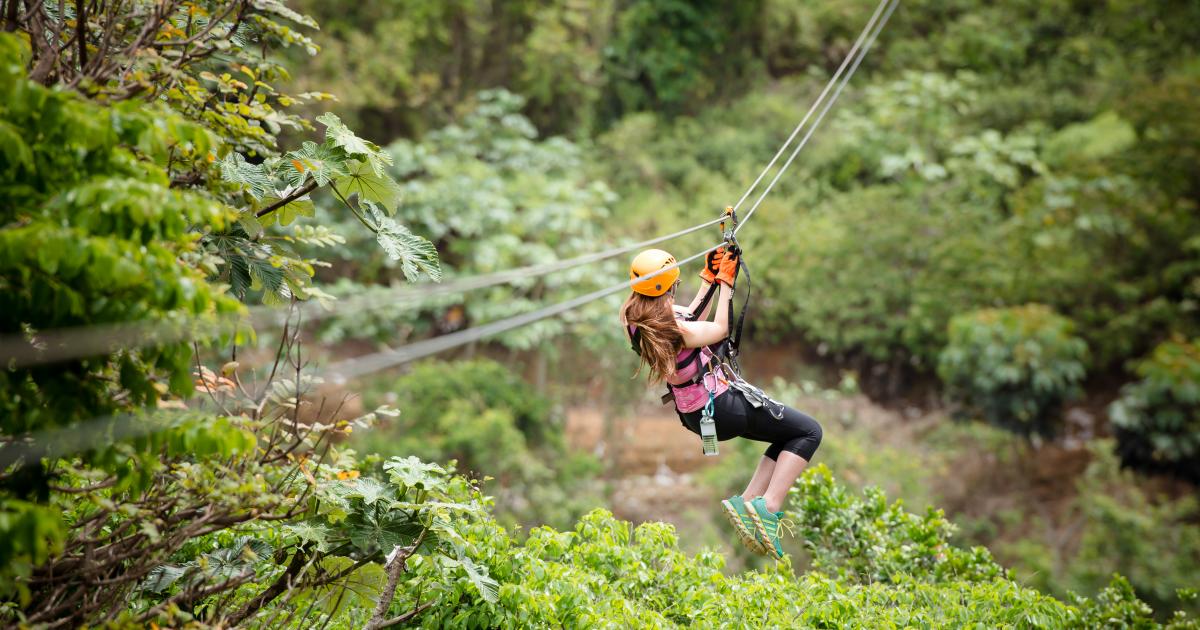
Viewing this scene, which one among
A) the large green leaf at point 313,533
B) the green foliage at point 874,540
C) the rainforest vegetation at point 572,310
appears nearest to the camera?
the rainforest vegetation at point 572,310

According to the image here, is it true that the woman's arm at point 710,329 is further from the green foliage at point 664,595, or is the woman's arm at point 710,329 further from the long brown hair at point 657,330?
the green foliage at point 664,595

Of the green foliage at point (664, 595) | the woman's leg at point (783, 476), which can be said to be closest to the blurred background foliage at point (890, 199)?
the green foliage at point (664, 595)

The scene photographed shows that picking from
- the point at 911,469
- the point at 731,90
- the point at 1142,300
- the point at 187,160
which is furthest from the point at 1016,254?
the point at 187,160

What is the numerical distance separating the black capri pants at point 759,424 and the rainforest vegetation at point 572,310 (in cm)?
67

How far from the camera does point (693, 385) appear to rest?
12.0 feet

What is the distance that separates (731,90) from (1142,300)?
6.42 meters

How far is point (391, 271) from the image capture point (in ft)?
38.9

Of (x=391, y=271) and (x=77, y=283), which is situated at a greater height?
(x=77, y=283)

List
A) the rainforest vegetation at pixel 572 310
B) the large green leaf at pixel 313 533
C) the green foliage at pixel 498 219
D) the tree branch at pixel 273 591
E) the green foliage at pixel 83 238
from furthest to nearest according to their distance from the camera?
the green foliage at pixel 498 219 → the tree branch at pixel 273 591 → the large green leaf at pixel 313 533 → the rainforest vegetation at pixel 572 310 → the green foliage at pixel 83 238

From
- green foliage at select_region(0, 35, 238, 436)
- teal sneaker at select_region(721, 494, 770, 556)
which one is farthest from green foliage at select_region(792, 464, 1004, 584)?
green foliage at select_region(0, 35, 238, 436)

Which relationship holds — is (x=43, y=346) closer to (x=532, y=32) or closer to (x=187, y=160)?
(x=187, y=160)

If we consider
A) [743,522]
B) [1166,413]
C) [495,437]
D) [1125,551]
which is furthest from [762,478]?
[1166,413]

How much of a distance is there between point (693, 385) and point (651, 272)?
510 millimetres

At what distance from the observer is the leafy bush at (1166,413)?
841 centimetres
